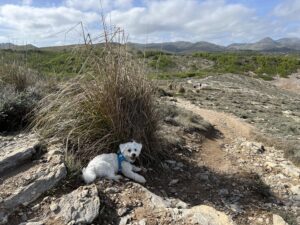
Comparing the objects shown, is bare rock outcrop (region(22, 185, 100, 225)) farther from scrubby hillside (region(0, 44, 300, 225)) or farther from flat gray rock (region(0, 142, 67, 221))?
flat gray rock (region(0, 142, 67, 221))

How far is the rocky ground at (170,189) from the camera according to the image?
12.6 feet

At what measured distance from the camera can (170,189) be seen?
4.83 meters

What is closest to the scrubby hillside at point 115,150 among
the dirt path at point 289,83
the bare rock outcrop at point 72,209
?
the bare rock outcrop at point 72,209

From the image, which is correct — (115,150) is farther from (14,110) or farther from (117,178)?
(14,110)

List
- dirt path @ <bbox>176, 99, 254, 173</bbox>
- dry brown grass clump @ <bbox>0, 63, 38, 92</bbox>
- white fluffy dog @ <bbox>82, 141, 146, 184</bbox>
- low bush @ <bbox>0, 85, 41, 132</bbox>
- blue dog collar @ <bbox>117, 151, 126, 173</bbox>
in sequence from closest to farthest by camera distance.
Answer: white fluffy dog @ <bbox>82, 141, 146, 184</bbox> → blue dog collar @ <bbox>117, 151, 126, 173</bbox> → low bush @ <bbox>0, 85, 41, 132</bbox> → dirt path @ <bbox>176, 99, 254, 173</bbox> → dry brown grass clump @ <bbox>0, 63, 38, 92</bbox>

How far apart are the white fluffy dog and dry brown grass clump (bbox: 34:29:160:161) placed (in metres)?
0.31

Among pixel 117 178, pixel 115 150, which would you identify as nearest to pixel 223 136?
pixel 115 150

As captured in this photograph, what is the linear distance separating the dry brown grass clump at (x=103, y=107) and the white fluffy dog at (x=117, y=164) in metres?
0.31

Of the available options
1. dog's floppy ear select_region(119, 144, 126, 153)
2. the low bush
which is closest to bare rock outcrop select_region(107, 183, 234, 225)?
dog's floppy ear select_region(119, 144, 126, 153)

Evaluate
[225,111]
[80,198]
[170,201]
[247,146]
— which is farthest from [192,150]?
[225,111]

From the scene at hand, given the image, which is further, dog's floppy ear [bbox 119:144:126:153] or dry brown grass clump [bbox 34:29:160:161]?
dry brown grass clump [bbox 34:29:160:161]

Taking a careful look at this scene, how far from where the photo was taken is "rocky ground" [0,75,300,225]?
12.6 ft

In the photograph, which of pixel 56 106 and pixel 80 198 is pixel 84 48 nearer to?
pixel 56 106

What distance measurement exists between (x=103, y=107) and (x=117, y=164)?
2.45ft
